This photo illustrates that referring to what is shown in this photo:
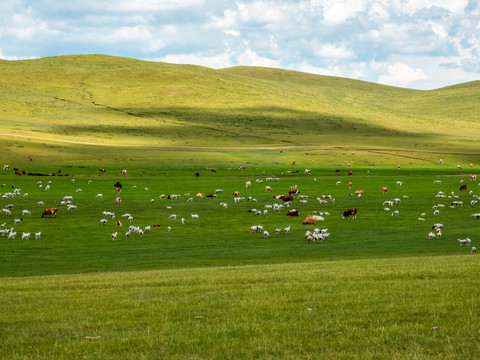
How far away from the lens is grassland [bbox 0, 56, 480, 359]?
9.55 metres

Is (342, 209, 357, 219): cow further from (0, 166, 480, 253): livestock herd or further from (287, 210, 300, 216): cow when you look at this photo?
(287, 210, 300, 216): cow

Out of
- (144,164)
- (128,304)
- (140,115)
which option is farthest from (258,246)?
(140,115)

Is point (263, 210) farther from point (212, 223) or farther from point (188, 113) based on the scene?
point (188, 113)

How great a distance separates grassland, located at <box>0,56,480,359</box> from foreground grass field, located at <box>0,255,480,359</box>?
4 cm

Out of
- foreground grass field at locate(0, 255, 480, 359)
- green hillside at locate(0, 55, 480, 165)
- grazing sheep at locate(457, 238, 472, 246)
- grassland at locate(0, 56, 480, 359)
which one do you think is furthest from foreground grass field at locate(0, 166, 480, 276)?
green hillside at locate(0, 55, 480, 165)

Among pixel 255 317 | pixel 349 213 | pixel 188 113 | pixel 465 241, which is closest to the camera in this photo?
pixel 255 317

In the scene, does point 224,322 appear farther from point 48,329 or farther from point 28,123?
point 28,123

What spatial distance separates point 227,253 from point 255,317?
1588 centimetres

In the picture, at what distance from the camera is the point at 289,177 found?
66.9 m

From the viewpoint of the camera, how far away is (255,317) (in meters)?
10.9

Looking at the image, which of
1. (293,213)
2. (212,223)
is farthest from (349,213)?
(212,223)

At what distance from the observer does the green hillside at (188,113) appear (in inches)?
4250

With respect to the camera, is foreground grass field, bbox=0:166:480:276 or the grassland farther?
foreground grass field, bbox=0:166:480:276

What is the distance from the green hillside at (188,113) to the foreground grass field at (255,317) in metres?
74.6
